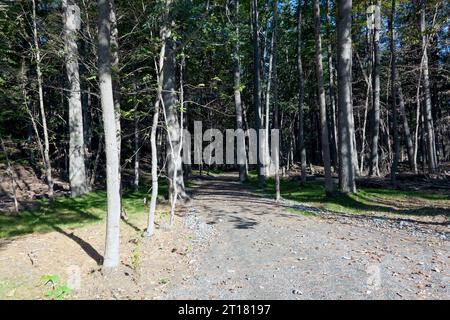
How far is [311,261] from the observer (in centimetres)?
682

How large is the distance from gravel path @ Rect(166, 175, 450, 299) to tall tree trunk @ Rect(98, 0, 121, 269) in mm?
1491

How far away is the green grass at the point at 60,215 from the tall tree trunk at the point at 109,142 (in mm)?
2697

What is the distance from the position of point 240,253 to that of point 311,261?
1492 mm

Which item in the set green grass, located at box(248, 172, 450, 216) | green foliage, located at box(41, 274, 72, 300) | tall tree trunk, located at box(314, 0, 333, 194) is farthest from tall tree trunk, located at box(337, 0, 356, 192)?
green foliage, located at box(41, 274, 72, 300)

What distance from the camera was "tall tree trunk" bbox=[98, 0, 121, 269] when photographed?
6.43 meters

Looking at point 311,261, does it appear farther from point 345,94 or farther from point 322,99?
point 322,99

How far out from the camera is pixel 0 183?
58.9ft

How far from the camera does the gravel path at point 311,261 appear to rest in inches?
213

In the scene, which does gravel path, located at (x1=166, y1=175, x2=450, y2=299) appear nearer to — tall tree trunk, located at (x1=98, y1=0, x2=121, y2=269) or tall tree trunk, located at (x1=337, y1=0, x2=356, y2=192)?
tall tree trunk, located at (x1=98, y1=0, x2=121, y2=269)

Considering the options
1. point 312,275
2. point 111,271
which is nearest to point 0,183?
point 111,271

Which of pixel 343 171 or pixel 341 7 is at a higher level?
pixel 341 7
